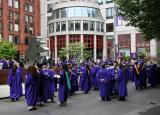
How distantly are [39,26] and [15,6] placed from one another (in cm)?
836

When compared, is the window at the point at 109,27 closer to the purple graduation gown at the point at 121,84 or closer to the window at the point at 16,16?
the window at the point at 16,16

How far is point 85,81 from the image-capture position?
21.6 m

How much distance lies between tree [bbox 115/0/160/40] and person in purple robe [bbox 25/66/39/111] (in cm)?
674

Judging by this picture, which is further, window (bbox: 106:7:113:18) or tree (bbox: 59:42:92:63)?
window (bbox: 106:7:113:18)

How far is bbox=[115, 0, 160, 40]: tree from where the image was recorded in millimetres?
19078

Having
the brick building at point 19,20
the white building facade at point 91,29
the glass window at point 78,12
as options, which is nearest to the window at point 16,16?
the brick building at point 19,20

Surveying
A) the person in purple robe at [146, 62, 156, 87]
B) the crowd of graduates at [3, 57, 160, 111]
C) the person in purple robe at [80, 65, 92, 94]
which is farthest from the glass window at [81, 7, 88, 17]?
the person in purple robe at [80, 65, 92, 94]

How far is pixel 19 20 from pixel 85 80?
60831 millimetres

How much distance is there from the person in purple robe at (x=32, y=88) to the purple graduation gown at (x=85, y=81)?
661 cm

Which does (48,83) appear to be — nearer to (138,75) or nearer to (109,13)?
(138,75)

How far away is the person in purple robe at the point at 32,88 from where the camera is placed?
14703 millimetres

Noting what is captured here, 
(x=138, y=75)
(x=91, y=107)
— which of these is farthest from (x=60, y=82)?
(x=138, y=75)

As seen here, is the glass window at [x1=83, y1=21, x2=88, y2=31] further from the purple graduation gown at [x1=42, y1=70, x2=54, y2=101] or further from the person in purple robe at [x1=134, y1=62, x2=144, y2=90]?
the purple graduation gown at [x1=42, y1=70, x2=54, y2=101]

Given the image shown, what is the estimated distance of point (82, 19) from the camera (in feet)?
259
